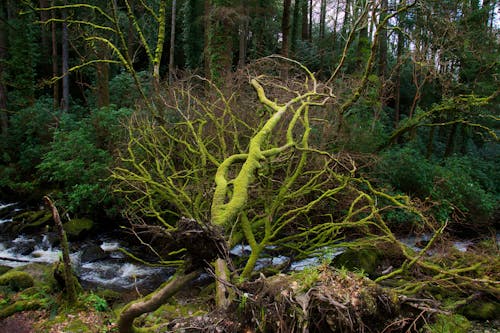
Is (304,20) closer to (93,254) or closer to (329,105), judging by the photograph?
(329,105)

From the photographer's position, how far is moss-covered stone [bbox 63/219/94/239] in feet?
36.5

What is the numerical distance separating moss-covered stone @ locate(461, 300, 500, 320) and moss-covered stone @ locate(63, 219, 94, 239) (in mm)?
10089

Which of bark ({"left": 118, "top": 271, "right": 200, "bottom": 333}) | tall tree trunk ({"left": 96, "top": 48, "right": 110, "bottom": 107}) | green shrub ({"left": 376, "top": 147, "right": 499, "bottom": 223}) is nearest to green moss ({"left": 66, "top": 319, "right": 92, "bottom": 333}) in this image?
bark ({"left": 118, "top": 271, "right": 200, "bottom": 333})

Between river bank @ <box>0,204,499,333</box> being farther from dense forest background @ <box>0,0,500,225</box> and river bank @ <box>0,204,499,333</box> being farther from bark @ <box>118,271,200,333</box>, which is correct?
dense forest background @ <box>0,0,500,225</box>

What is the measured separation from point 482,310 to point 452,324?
1.36 m

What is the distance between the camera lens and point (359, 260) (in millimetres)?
8898

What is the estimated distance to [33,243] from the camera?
35.1 ft

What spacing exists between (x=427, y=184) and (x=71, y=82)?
20.7 meters

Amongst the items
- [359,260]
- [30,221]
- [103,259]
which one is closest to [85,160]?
[30,221]

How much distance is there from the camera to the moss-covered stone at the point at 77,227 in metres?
11.1

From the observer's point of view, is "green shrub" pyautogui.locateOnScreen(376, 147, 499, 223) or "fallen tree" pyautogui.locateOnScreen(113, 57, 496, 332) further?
"green shrub" pyautogui.locateOnScreen(376, 147, 499, 223)

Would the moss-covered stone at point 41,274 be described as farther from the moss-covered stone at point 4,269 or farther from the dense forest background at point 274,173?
the moss-covered stone at point 4,269

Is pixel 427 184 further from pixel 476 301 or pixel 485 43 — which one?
pixel 485 43

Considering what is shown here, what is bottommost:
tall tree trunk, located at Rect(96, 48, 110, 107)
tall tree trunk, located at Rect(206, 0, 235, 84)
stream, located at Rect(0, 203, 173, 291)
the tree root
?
stream, located at Rect(0, 203, 173, 291)
